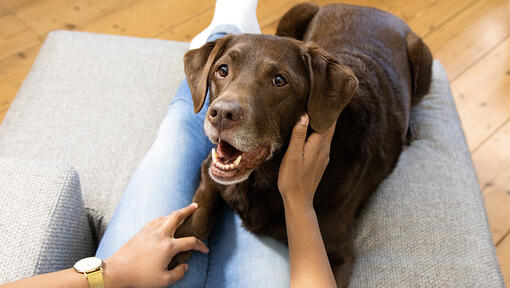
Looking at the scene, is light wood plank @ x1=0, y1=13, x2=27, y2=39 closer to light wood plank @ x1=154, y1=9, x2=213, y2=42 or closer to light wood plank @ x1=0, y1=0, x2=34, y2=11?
light wood plank @ x1=0, y1=0, x2=34, y2=11

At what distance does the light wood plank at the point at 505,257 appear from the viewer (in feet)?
6.97

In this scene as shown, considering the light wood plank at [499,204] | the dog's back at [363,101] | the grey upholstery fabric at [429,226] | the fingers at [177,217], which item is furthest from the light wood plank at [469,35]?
the fingers at [177,217]

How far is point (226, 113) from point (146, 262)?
50 cm

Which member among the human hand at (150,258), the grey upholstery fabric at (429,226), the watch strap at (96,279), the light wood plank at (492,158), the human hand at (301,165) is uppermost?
the human hand at (301,165)

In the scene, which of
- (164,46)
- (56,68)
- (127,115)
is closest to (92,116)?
(127,115)

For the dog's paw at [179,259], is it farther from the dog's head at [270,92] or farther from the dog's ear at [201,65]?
the dog's ear at [201,65]

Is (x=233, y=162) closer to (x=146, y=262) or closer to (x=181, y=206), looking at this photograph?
(x=181, y=206)

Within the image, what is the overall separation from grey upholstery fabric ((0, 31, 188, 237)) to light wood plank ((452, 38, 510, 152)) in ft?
6.16

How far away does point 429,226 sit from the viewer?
5.17 ft

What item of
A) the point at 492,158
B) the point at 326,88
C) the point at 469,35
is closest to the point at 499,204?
the point at 492,158

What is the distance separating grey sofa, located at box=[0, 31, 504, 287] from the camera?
128cm

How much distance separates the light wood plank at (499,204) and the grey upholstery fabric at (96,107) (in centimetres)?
185

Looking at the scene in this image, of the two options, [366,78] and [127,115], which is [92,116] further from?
[366,78]

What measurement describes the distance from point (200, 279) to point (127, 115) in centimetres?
89
